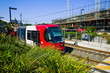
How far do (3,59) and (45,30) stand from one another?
258 inches

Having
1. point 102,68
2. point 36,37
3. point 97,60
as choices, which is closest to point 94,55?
point 97,60

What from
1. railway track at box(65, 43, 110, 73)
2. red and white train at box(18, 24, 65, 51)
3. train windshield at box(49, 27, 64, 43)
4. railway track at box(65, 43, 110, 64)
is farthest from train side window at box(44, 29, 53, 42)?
railway track at box(65, 43, 110, 64)

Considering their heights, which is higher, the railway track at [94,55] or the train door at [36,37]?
the train door at [36,37]

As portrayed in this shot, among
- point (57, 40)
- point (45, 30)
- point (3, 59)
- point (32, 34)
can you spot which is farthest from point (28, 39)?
point (3, 59)

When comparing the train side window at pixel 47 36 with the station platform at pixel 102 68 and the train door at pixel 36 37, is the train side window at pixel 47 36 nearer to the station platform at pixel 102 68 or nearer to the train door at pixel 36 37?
the train door at pixel 36 37

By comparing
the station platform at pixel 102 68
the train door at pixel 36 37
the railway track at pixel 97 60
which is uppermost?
the train door at pixel 36 37

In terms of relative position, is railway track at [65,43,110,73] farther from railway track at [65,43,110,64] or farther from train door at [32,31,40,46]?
train door at [32,31,40,46]

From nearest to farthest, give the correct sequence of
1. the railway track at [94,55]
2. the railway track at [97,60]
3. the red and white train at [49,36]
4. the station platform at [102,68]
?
the station platform at [102,68] → the railway track at [97,60] → the railway track at [94,55] → the red and white train at [49,36]

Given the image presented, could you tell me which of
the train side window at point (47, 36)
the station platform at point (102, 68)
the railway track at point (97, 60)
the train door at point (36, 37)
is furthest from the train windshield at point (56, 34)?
the station platform at point (102, 68)

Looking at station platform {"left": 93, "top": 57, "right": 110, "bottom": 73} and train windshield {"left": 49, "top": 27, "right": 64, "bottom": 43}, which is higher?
train windshield {"left": 49, "top": 27, "right": 64, "bottom": 43}

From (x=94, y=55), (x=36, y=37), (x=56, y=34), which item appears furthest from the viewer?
(x=36, y=37)

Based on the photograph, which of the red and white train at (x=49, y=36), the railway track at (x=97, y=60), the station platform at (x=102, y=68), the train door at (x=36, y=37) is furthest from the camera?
the train door at (x=36, y=37)

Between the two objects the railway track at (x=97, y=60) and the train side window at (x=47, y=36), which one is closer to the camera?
the railway track at (x=97, y=60)

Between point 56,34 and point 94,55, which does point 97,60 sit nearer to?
point 94,55
